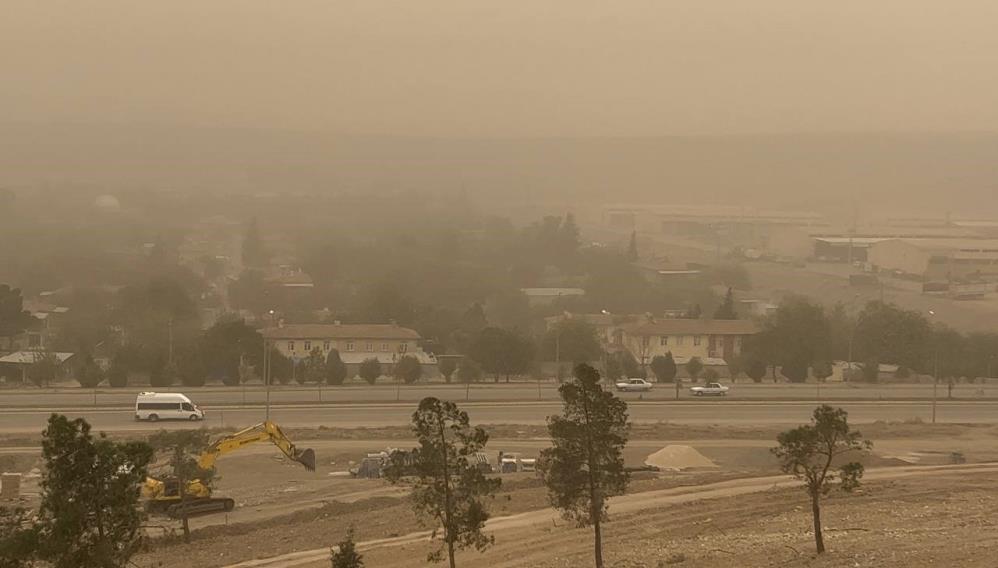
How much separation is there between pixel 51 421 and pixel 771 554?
6575mm

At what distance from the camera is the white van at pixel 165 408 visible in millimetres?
21234

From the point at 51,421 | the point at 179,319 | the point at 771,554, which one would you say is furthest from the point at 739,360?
the point at 51,421

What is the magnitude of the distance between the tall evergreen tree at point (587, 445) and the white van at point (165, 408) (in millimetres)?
13046

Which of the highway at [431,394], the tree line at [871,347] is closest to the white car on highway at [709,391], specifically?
the highway at [431,394]

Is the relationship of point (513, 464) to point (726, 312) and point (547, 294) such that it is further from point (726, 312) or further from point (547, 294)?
point (547, 294)

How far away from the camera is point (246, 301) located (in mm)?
44688

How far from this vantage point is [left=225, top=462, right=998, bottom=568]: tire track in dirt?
478 inches

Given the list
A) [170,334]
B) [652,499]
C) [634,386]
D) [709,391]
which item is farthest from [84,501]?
[170,334]

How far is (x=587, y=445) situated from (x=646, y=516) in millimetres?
3786

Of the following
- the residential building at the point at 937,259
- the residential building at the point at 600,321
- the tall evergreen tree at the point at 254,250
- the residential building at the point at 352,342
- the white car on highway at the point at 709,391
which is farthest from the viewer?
the tall evergreen tree at the point at 254,250

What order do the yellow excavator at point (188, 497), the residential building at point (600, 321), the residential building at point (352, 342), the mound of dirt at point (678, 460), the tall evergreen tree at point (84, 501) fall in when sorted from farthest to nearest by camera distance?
the residential building at point (600, 321) → the residential building at point (352, 342) → the mound of dirt at point (678, 460) → the yellow excavator at point (188, 497) → the tall evergreen tree at point (84, 501)

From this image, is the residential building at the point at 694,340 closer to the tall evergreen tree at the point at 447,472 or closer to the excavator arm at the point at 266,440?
the excavator arm at the point at 266,440

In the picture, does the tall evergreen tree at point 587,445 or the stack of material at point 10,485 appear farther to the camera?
the stack of material at point 10,485

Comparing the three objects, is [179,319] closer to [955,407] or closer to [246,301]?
[246,301]
